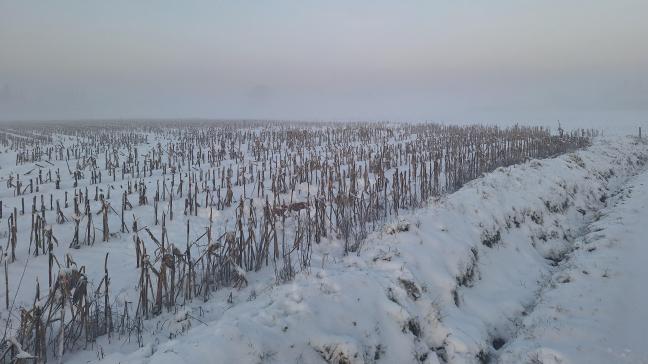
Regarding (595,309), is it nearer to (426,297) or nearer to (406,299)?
(426,297)

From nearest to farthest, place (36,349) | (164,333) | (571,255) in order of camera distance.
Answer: (36,349) → (164,333) → (571,255)

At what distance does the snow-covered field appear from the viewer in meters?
4.27

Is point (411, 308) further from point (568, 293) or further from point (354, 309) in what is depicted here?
Answer: point (568, 293)

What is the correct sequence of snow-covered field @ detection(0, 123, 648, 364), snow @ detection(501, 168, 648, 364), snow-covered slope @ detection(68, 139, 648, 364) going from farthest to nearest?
1. snow @ detection(501, 168, 648, 364)
2. snow-covered field @ detection(0, 123, 648, 364)
3. snow-covered slope @ detection(68, 139, 648, 364)

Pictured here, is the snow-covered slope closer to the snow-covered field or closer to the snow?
the snow-covered field

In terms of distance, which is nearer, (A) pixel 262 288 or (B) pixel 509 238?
(A) pixel 262 288

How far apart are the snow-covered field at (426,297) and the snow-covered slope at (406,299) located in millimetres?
18

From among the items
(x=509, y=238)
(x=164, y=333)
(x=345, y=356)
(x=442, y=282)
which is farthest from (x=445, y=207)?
(x=164, y=333)

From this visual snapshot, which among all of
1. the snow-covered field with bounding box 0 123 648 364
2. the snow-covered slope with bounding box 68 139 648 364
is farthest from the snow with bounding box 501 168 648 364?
the snow-covered slope with bounding box 68 139 648 364

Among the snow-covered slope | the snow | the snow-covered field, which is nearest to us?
the snow-covered slope

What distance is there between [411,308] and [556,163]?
35.6 ft

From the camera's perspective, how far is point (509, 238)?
27.0 feet

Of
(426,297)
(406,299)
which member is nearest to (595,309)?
(426,297)

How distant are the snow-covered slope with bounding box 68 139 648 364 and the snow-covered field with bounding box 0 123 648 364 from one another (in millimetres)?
18
